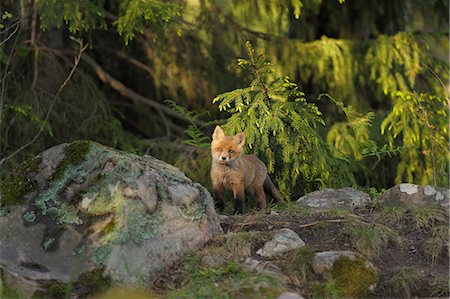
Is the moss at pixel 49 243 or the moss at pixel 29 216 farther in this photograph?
the moss at pixel 29 216

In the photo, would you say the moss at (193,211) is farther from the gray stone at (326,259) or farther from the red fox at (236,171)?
the red fox at (236,171)

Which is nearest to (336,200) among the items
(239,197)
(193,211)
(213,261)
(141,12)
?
(239,197)

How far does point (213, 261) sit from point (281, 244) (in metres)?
0.60

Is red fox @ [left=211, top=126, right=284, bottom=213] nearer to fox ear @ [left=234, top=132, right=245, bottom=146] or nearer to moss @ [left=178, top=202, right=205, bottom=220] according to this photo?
fox ear @ [left=234, top=132, right=245, bottom=146]

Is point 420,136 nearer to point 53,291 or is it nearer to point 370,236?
point 370,236

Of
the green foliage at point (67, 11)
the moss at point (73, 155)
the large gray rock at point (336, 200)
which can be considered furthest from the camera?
the green foliage at point (67, 11)

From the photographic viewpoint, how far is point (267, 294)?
5.18 m

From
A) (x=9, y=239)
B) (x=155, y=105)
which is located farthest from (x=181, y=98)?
(x=9, y=239)

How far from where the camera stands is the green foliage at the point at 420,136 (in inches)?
392

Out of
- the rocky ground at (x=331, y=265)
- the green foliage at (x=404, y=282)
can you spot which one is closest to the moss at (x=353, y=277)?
the rocky ground at (x=331, y=265)

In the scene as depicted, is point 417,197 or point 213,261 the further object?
point 417,197

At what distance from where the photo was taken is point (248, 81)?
42.9 feet

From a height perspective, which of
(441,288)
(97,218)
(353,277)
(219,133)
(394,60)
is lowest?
(441,288)

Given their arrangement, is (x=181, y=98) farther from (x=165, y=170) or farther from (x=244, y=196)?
(x=165, y=170)
